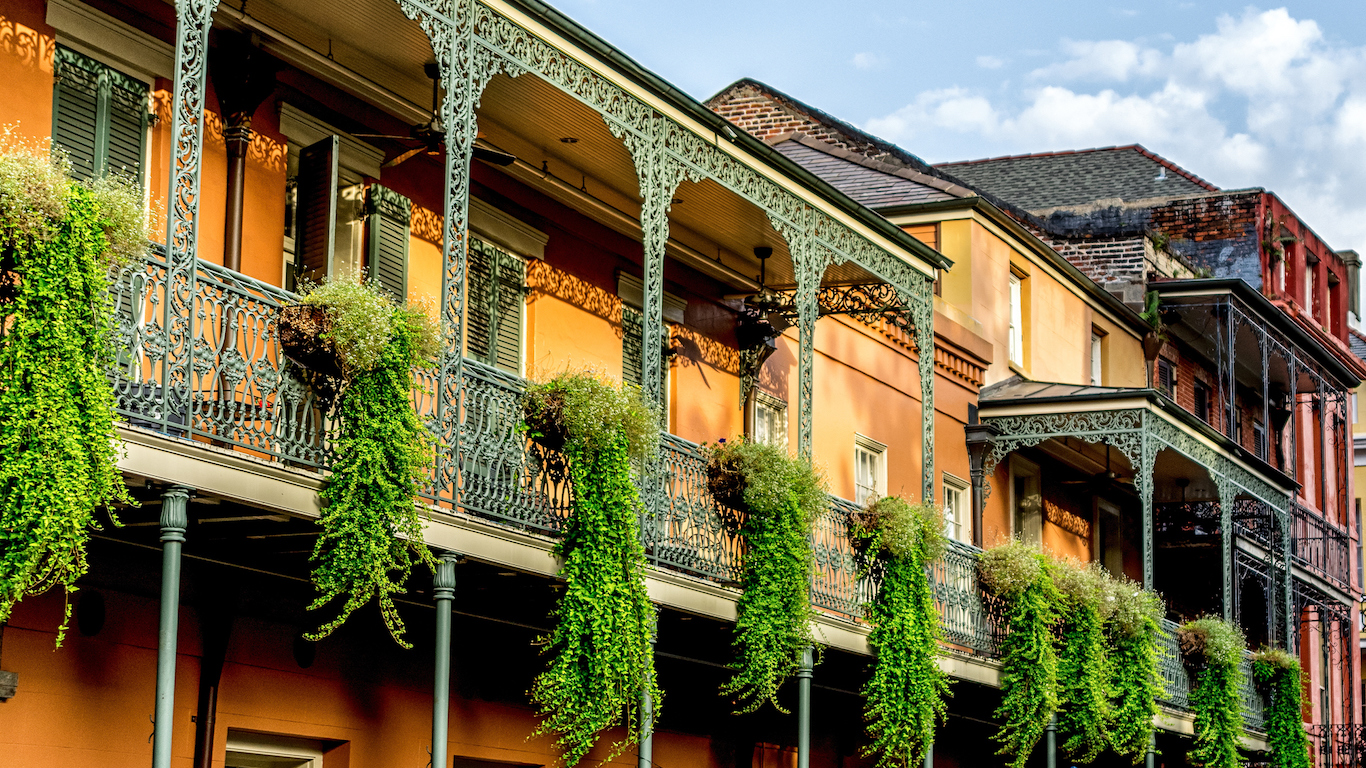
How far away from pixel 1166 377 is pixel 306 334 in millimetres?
20879

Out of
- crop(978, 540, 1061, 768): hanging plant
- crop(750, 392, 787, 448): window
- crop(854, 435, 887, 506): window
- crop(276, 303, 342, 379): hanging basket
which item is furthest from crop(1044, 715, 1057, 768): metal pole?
crop(276, 303, 342, 379): hanging basket

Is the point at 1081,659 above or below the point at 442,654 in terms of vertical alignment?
above

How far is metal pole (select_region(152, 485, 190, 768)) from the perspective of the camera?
328 inches

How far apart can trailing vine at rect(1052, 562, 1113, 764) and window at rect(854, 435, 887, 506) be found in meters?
2.51

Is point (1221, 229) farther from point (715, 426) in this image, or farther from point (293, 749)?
point (293, 749)

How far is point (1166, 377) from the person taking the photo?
2802 centimetres

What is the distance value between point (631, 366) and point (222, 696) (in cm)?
625

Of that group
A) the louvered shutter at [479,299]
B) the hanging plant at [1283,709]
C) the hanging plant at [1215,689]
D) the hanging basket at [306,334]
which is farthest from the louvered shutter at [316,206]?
the hanging plant at [1283,709]

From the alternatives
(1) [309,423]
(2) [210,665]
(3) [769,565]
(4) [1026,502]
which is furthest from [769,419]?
(1) [309,423]

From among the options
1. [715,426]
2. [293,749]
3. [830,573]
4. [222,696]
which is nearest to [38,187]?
[222,696]

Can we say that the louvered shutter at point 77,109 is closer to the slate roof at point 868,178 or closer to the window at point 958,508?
the window at point 958,508

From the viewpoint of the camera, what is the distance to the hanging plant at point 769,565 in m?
13.3

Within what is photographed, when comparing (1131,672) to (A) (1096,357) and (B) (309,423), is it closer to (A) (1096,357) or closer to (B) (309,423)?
(A) (1096,357)

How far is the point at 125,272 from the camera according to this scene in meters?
8.68
